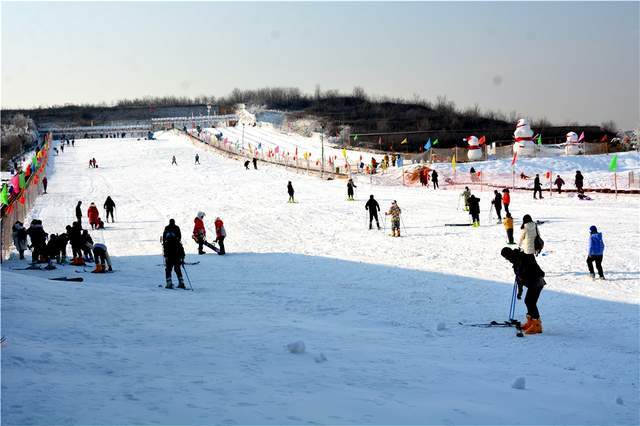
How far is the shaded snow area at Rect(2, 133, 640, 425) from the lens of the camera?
19.2 ft

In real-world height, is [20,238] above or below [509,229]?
above

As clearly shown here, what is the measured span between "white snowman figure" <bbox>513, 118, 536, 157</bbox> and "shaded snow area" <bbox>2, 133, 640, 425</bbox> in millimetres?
31664

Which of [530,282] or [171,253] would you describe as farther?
[171,253]

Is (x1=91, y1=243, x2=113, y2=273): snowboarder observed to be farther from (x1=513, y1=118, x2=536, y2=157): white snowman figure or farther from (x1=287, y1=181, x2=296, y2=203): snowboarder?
(x1=513, y1=118, x2=536, y2=157): white snowman figure

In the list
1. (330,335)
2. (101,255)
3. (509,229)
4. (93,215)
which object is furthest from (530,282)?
(93,215)

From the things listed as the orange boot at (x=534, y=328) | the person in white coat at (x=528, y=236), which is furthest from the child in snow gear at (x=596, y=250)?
the orange boot at (x=534, y=328)

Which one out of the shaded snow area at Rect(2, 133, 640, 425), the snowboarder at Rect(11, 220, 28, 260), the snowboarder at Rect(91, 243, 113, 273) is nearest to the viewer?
the shaded snow area at Rect(2, 133, 640, 425)

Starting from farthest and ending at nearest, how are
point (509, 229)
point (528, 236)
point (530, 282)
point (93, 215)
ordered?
point (93, 215) → point (509, 229) → point (528, 236) → point (530, 282)

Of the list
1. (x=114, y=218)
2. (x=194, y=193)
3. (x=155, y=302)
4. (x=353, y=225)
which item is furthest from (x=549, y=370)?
(x=194, y=193)

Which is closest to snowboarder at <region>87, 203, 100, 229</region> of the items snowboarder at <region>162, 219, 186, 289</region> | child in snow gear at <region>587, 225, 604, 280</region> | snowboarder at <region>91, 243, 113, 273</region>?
snowboarder at <region>91, 243, 113, 273</region>

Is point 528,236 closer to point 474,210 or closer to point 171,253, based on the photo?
point 171,253

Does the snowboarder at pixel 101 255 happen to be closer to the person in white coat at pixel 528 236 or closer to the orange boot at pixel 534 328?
the person in white coat at pixel 528 236

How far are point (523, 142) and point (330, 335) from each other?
48.2m

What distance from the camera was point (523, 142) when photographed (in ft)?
178
